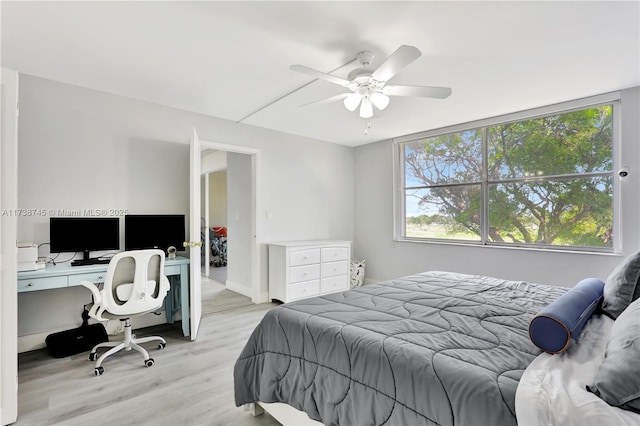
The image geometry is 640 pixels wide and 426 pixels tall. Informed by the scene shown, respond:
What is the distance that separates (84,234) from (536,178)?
4670mm

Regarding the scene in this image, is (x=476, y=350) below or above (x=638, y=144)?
below

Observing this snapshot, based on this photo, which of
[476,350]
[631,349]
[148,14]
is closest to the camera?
[631,349]

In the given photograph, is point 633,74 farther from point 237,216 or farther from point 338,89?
point 237,216

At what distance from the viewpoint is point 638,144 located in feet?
9.66

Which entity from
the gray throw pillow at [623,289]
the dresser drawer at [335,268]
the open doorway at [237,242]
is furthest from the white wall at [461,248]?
the gray throw pillow at [623,289]

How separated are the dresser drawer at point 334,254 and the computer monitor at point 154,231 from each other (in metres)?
1.86

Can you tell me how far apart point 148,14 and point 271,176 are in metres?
2.63

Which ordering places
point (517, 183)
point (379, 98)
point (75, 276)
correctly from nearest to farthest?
point (379, 98), point (75, 276), point (517, 183)

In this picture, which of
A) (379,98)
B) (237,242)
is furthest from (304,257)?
(379,98)

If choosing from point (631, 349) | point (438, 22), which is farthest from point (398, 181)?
point (631, 349)

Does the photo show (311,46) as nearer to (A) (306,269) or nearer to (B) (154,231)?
(B) (154,231)

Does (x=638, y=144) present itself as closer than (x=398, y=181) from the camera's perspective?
Yes

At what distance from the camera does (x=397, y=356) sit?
1220 mm

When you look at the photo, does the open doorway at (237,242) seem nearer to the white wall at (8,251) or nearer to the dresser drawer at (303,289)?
the dresser drawer at (303,289)
